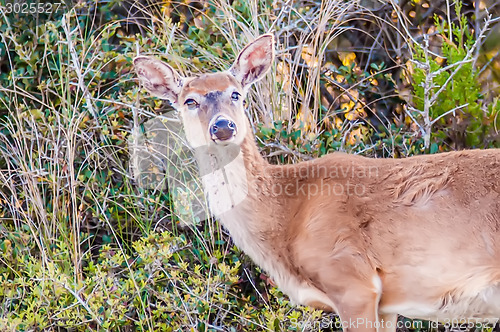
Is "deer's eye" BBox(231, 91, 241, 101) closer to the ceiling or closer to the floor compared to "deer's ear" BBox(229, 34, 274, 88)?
closer to the floor

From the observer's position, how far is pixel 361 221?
171 inches

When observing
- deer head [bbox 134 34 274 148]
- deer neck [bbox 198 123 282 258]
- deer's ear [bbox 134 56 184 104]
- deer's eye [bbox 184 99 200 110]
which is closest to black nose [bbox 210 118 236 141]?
deer head [bbox 134 34 274 148]

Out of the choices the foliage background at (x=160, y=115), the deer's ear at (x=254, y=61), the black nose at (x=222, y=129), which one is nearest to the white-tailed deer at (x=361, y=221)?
the black nose at (x=222, y=129)

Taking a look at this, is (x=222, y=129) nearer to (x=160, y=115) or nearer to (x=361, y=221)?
(x=361, y=221)

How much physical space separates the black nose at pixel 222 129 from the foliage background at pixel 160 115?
1067 millimetres

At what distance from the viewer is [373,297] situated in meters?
4.20

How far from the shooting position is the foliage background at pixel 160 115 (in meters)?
5.28

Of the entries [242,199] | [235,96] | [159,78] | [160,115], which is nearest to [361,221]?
[242,199]

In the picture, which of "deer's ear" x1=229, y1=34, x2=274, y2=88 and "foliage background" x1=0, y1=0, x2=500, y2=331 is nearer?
"deer's ear" x1=229, y1=34, x2=274, y2=88

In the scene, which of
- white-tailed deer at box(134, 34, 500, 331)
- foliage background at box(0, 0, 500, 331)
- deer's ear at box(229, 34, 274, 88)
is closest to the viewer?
white-tailed deer at box(134, 34, 500, 331)

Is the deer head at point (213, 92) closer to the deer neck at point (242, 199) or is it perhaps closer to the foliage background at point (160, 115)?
the deer neck at point (242, 199)

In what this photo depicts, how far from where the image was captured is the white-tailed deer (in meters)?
4.21

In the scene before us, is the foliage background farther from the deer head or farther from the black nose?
the black nose

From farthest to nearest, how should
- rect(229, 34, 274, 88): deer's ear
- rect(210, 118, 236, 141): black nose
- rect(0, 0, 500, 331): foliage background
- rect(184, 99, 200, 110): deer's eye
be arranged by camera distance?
1. rect(0, 0, 500, 331): foliage background
2. rect(229, 34, 274, 88): deer's ear
3. rect(184, 99, 200, 110): deer's eye
4. rect(210, 118, 236, 141): black nose
